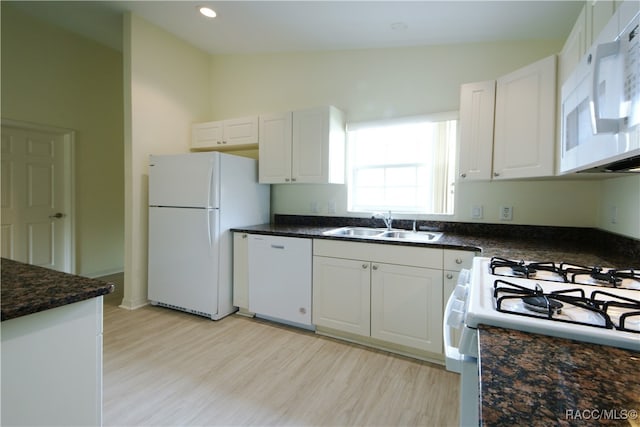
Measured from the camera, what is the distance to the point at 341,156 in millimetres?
3105

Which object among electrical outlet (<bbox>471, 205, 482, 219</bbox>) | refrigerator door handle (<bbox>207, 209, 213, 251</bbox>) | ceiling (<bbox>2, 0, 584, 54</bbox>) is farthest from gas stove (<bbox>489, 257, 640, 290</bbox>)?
refrigerator door handle (<bbox>207, 209, 213, 251</bbox>)

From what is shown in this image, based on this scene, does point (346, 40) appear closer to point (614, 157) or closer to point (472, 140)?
point (472, 140)

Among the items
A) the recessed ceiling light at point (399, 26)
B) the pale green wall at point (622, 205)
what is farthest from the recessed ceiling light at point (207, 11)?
the pale green wall at point (622, 205)

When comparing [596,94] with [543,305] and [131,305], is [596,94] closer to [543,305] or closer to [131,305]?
[543,305]

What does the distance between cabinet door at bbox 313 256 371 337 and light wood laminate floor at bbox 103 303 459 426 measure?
165mm

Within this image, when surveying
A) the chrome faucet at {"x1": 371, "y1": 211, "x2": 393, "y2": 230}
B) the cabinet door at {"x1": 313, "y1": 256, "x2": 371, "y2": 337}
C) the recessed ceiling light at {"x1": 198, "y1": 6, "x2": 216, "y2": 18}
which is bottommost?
the cabinet door at {"x1": 313, "y1": 256, "x2": 371, "y2": 337}

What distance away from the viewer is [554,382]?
0.56 metres

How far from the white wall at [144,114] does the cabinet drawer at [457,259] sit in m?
2.87

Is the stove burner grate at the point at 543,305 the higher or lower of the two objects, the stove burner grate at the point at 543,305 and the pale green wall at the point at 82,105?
the lower

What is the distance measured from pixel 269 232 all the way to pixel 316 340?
976 millimetres

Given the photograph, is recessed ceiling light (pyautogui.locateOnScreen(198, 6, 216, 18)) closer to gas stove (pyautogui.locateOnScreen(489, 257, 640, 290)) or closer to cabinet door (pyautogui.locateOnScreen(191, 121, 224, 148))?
cabinet door (pyautogui.locateOnScreen(191, 121, 224, 148))

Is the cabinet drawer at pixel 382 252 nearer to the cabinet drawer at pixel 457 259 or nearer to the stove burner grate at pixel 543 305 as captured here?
the cabinet drawer at pixel 457 259

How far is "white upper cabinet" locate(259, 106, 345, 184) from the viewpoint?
290 centimetres

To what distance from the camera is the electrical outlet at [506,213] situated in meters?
2.54
